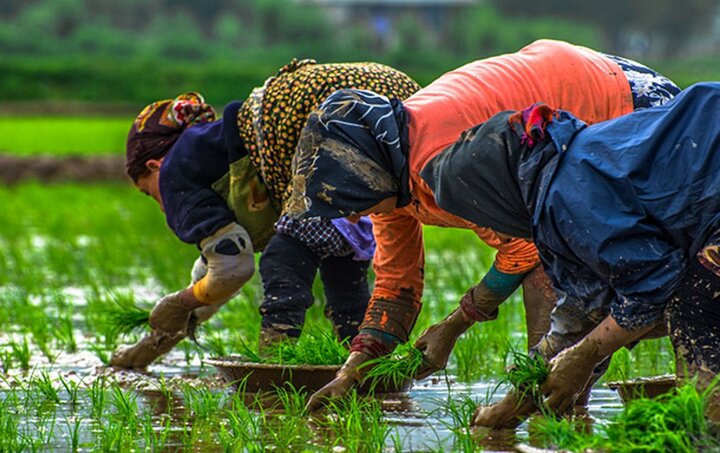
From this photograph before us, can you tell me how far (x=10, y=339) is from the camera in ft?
16.6

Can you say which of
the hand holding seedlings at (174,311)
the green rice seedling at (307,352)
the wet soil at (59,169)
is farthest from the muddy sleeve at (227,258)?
the wet soil at (59,169)

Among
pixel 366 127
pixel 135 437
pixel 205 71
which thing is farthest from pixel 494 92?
pixel 205 71

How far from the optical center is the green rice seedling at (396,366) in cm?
365

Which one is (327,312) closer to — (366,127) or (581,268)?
(366,127)

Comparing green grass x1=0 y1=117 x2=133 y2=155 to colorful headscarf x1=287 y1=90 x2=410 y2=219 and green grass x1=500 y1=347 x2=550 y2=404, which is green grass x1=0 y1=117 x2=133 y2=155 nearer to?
colorful headscarf x1=287 y1=90 x2=410 y2=219

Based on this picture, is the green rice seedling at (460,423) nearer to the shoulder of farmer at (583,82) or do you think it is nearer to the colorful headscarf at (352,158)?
the colorful headscarf at (352,158)

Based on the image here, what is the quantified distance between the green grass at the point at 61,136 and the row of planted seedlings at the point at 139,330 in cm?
899

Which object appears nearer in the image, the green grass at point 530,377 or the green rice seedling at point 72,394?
the green grass at point 530,377

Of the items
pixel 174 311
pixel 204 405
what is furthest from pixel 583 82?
pixel 174 311

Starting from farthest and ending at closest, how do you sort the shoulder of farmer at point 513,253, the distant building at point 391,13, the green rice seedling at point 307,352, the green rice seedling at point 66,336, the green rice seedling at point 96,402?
the distant building at point 391,13 < the green rice seedling at point 66,336 < the green rice seedling at point 307,352 < the green rice seedling at point 96,402 < the shoulder of farmer at point 513,253

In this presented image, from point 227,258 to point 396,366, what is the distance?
1.02 metres

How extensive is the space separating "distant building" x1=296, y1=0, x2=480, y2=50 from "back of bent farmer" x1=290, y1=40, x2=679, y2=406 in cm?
5603

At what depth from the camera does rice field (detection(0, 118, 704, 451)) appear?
322cm

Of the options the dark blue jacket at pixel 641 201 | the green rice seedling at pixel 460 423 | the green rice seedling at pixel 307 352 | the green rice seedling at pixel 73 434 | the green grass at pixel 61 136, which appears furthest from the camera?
the green grass at pixel 61 136
